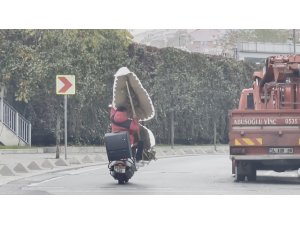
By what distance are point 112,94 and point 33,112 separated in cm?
204

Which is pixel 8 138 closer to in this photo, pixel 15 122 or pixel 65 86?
pixel 15 122

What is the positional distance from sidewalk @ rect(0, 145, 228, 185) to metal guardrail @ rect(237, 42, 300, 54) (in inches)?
80.1

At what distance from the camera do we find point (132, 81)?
17516mm

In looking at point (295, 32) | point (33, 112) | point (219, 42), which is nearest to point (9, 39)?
point (33, 112)

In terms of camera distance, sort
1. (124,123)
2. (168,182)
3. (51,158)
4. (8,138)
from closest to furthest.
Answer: (124,123) < (168,182) < (8,138) < (51,158)

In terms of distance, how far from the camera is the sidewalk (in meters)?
18.9

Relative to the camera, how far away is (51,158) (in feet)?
66.4

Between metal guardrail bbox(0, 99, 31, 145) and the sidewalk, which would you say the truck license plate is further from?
metal guardrail bbox(0, 99, 31, 145)

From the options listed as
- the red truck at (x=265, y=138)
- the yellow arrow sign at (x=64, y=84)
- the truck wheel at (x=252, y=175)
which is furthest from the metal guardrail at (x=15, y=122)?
the truck wheel at (x=252, y=175)

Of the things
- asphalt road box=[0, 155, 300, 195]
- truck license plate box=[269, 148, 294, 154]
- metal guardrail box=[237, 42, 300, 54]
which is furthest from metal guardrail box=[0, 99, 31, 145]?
truck license plate box=[269, 148, 294, 154]

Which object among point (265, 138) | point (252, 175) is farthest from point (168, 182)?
point (265, 138)

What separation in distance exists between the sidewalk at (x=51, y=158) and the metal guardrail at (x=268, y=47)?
6.68 ft

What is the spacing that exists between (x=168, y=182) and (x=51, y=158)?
365 cm

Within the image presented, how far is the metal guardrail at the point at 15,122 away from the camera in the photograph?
18719mm
